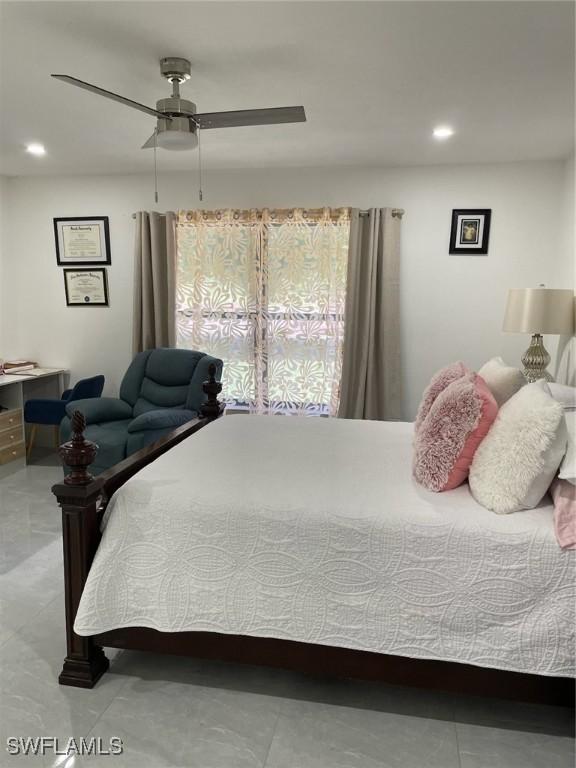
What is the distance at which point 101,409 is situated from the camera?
A: 3959 millimetres

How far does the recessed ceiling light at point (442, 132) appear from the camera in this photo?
3256 mm

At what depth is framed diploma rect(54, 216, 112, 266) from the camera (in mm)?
4793

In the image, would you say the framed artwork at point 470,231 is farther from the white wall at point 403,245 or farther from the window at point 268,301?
the window at point 268,301

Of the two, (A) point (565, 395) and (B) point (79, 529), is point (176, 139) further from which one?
(A) point (565, 395)

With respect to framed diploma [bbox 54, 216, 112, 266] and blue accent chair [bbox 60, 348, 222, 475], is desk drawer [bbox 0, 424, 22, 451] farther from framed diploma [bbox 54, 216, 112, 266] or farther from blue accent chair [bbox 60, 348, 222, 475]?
framed diploma [bbox 54, 216, 112, 266]

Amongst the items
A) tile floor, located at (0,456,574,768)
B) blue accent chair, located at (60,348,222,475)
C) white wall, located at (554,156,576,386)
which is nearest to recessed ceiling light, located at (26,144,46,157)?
blue accent chair, located at (60,348,222,475)

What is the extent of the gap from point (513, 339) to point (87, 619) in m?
3.76

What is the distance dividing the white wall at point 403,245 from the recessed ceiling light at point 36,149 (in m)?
0.79

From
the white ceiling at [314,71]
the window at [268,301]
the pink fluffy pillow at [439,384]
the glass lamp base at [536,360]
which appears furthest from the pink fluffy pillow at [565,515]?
the window at [268,301]

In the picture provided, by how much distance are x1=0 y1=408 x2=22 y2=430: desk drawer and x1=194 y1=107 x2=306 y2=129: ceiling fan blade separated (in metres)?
3.06

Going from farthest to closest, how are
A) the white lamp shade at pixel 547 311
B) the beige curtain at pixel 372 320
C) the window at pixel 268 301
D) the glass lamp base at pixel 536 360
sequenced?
the window at pixel 268 301 < the beige curtain at pixel 372 320 < the glass lamp base at pixel 536 360 < the white lamp shade at pixel 547 311

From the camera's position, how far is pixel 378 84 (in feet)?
8.61

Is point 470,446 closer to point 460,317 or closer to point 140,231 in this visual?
point 460,317

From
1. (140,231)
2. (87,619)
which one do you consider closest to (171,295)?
(140,231)
